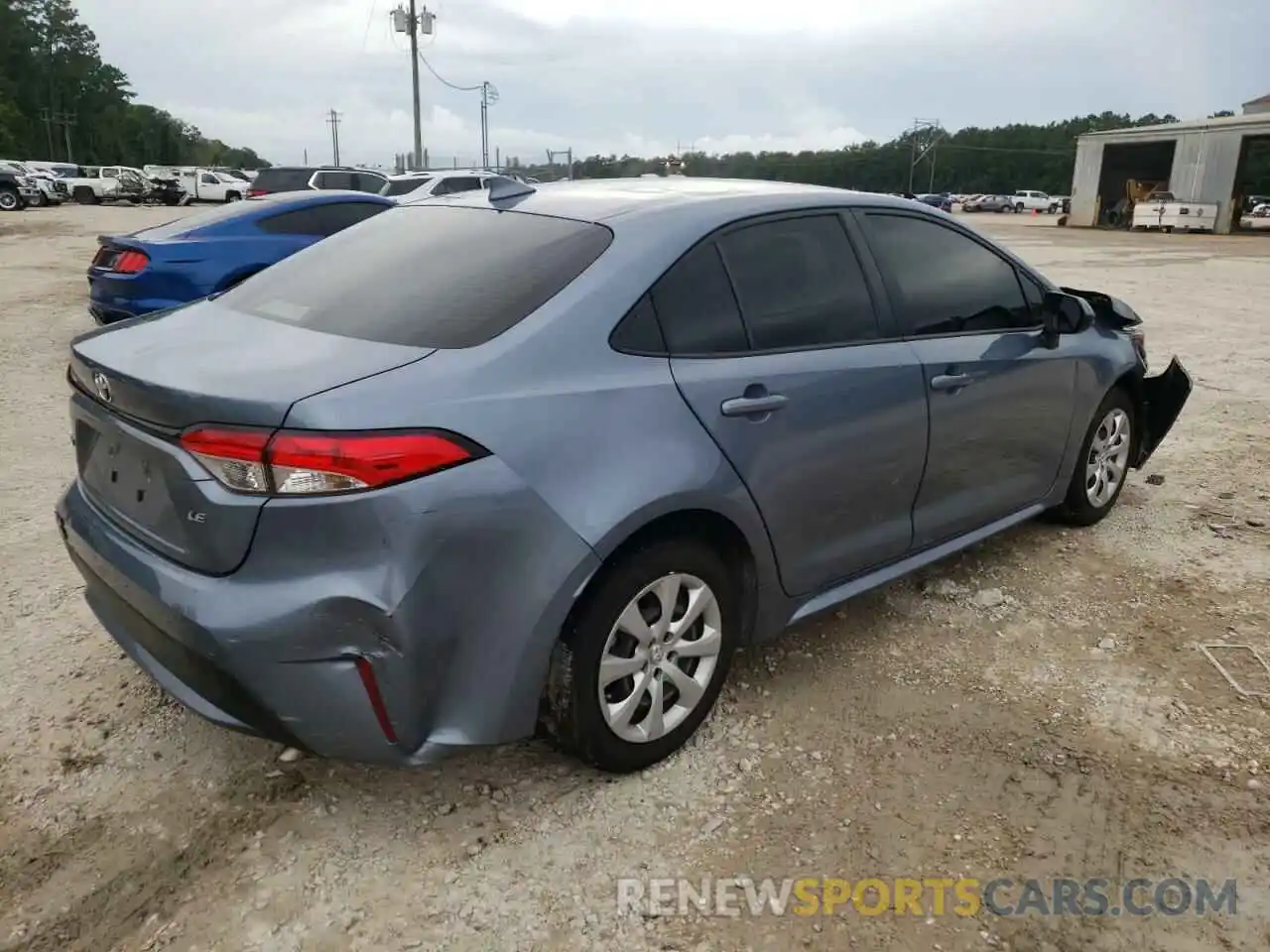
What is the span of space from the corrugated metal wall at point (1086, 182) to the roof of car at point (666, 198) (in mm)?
42577

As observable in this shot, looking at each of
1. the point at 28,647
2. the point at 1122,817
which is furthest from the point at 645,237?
the point at 28,647

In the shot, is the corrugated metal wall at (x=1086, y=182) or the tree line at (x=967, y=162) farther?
the tree line at (x=967, y=162)

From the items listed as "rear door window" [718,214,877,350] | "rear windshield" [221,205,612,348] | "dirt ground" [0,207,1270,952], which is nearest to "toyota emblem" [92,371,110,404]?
"rear windshield" [221,205,612,348]

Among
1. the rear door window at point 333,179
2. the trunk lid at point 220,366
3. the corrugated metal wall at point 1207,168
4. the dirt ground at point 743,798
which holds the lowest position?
the dirt ground at point 743,798

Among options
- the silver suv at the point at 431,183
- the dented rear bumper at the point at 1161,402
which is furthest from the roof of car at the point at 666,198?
the silver suv at the point at 431,183

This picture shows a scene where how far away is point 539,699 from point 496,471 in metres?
0.63

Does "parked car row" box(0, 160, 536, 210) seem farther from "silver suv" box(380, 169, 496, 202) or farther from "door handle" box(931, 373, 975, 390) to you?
"door handle" box(931, 373, 975, 390)

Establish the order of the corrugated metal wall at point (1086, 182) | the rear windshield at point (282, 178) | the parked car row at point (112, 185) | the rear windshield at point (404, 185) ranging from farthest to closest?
the corrugated metal wall at point (1086, 182) → the parked car row at point (112, 185) → the rear windshield at point (282, 178) → the rear windshield at point (404, 185)

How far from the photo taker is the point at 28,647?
3.34 m

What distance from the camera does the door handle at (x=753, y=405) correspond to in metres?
2.67

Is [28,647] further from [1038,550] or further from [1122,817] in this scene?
[1038,550]

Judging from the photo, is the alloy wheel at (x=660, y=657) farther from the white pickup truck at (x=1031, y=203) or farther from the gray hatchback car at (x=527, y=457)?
the white pickup truck at (x=1031, y=203)

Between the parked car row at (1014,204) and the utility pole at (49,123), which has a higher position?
the utility pole at (49,123)

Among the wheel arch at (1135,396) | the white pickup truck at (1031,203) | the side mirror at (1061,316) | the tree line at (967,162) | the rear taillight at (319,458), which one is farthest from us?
the tree line at (967,162)
